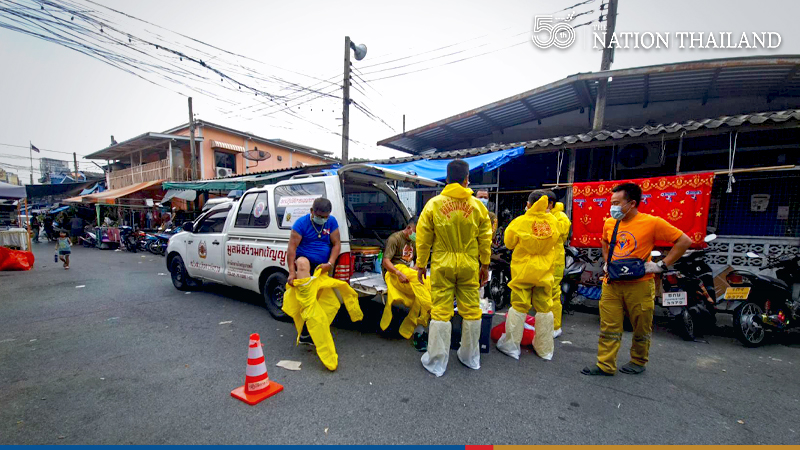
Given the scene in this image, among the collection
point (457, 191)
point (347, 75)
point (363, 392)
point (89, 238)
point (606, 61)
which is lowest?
point (89, 238)

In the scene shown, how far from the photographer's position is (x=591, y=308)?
5.41 m

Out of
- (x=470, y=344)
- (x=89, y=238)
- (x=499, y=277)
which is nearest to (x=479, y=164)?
(x=499, y=277)

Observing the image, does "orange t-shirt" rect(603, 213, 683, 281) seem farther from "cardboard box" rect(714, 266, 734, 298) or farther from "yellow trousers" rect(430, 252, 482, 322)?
"cardboard box" rect(714, 266, 734, 298)

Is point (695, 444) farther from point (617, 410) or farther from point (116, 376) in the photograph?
point (116, 376)

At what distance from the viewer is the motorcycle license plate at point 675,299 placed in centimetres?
395

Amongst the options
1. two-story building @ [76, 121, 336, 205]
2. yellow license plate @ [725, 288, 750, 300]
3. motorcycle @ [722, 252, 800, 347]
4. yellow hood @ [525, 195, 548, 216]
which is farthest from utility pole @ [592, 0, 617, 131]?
two-story building @ [76, 121, 336, 205]

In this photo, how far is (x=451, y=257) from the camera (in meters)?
2.91

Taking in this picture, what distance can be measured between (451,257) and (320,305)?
4.67ft

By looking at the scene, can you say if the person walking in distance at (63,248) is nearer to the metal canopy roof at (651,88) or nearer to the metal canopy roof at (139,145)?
the metal canopy roof at (139,145)

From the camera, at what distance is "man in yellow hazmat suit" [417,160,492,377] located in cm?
289

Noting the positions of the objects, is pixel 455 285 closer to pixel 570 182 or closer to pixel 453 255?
pixel 453 255

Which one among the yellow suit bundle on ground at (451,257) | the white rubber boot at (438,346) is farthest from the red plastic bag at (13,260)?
the white rubber boot at (438,346)

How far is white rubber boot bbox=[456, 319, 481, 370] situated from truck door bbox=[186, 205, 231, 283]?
4.02 metres

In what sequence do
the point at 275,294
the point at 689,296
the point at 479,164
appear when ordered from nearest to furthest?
the point at 689,296 → the point at 275,294 → the point at 479,164
